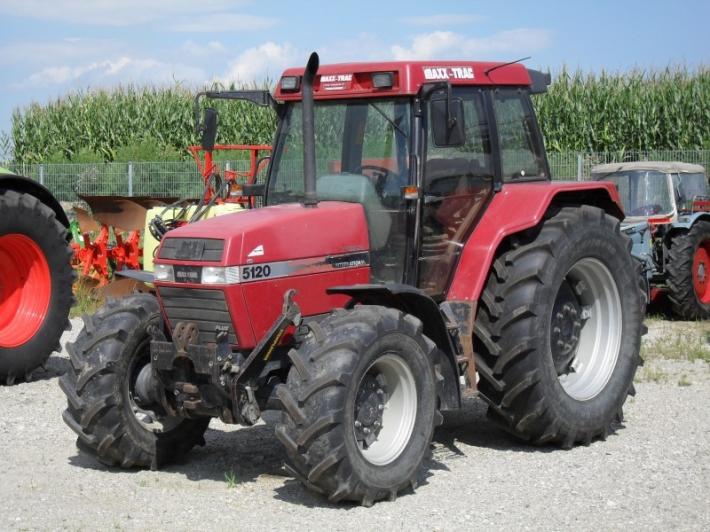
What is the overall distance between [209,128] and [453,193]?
149 centimetres

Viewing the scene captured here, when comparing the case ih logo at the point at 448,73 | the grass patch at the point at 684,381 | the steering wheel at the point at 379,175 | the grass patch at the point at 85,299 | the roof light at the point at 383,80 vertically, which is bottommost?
the grass patch at the point at 684,381

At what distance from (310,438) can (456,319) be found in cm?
147

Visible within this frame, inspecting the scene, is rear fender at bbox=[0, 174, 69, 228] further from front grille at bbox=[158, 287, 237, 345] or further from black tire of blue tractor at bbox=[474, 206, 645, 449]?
black tire of blue tractor at bbox=[474, 206, 645, 449]

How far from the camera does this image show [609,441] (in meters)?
6.94

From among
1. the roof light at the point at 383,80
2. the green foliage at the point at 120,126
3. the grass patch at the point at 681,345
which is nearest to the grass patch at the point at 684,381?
the grass patch at the point at 681,345

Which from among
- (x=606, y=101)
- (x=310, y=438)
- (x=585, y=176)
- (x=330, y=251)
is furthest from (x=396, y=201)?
(x=606, y=101)

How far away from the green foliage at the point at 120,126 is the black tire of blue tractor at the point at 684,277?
1614 centimetres

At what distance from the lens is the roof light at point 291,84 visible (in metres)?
6.63

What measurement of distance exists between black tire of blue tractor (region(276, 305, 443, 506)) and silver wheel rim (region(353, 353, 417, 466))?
87 millimetres

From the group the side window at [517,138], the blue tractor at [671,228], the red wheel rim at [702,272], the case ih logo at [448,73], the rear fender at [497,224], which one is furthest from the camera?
the red wheel rim at [702,272]

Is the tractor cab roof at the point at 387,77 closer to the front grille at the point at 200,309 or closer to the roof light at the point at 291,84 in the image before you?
the roof light at the point at 291,84

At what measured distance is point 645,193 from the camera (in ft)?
43.2

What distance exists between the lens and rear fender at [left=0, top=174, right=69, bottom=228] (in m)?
8.96

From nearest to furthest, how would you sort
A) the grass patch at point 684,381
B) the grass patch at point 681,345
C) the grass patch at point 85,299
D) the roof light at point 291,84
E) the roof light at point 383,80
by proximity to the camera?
the roof light at point 383,80, the roof light at point 291,84, the grass patch at point 684,381, the grass patch at point 681,345, the grass patch at point 85,299
